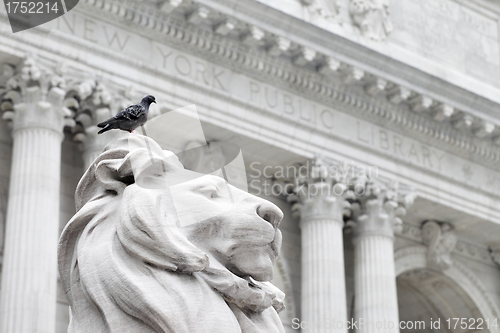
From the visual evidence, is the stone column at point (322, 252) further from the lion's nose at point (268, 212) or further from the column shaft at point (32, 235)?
the lion's nose at point (268, 212)

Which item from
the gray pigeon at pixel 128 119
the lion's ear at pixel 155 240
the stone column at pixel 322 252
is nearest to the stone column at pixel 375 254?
the stone column at pixel 322 252

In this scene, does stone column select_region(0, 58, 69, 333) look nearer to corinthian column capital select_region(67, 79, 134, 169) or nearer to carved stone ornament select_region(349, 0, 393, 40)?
corinthian column capital select_region(67, 79, 134, 169)

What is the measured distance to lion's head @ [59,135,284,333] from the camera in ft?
9.26

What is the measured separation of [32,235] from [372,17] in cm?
737

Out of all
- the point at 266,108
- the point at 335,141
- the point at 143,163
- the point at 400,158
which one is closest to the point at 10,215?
the point at 266,108

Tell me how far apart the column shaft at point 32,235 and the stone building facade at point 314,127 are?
0.02 meters

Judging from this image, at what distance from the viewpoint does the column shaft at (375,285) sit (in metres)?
15.4

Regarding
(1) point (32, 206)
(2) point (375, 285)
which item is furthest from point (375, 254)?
(1) point (32, 206)

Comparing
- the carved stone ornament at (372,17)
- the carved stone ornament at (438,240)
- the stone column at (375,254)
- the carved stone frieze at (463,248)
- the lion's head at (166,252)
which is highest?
the carved stone ornament at (372,17)

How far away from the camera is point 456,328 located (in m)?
19.8

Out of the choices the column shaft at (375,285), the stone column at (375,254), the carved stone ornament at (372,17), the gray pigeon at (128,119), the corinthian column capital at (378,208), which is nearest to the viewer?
the gray pigeon at (128,119)

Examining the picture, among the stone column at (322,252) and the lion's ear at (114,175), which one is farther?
the stone column at (322,252)

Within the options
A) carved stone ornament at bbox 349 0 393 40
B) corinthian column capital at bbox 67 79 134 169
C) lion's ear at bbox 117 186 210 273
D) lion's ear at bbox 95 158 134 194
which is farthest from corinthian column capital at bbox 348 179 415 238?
lion's ear at bbox 117 186 210 273

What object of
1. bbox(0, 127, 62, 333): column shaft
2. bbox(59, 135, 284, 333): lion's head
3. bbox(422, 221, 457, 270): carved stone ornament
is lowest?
bbox(59, 135, 284, 333): lion's head
